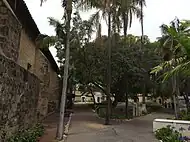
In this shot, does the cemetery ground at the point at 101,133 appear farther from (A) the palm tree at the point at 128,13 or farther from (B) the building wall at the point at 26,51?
(A) the palm tree at the point at 128,13

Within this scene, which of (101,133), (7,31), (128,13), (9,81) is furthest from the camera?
(128,13)

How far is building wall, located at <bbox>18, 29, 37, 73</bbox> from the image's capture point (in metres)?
13.4

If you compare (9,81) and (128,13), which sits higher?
(128,13)

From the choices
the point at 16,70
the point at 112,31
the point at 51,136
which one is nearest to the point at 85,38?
the point at 112,31

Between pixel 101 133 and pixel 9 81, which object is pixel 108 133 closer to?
pixel 101 133

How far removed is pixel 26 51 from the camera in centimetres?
1495

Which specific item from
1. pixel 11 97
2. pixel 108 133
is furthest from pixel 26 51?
pixel 11 97

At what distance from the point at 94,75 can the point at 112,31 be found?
6.75 m

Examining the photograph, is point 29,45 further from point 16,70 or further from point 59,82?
point 59,82

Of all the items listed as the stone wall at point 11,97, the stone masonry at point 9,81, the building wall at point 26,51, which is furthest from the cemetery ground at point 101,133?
the building wall at point 26,51

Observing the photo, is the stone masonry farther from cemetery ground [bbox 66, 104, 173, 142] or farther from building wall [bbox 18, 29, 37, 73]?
building wall [bbox 18, 29, 37, 73]

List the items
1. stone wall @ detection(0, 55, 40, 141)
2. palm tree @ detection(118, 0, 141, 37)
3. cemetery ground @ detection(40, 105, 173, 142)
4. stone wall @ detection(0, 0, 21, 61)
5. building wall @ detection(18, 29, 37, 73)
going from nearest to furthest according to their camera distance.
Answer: stone wall @ detection(0, 55, 40, 141) → stone wall @ detection(0, 0, 21, 61) → cemetery ground @ detection(40, 105, 173, 142) → building wall @ detection(18, 29, 37, 73) → palm tree @ detection(118, 0, 141, 37)

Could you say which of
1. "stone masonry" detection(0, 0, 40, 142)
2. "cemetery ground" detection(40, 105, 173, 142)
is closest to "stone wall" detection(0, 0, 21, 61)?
"stone masonry" detection(0, 0, 40, 142)

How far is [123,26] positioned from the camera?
19828 millimetres
